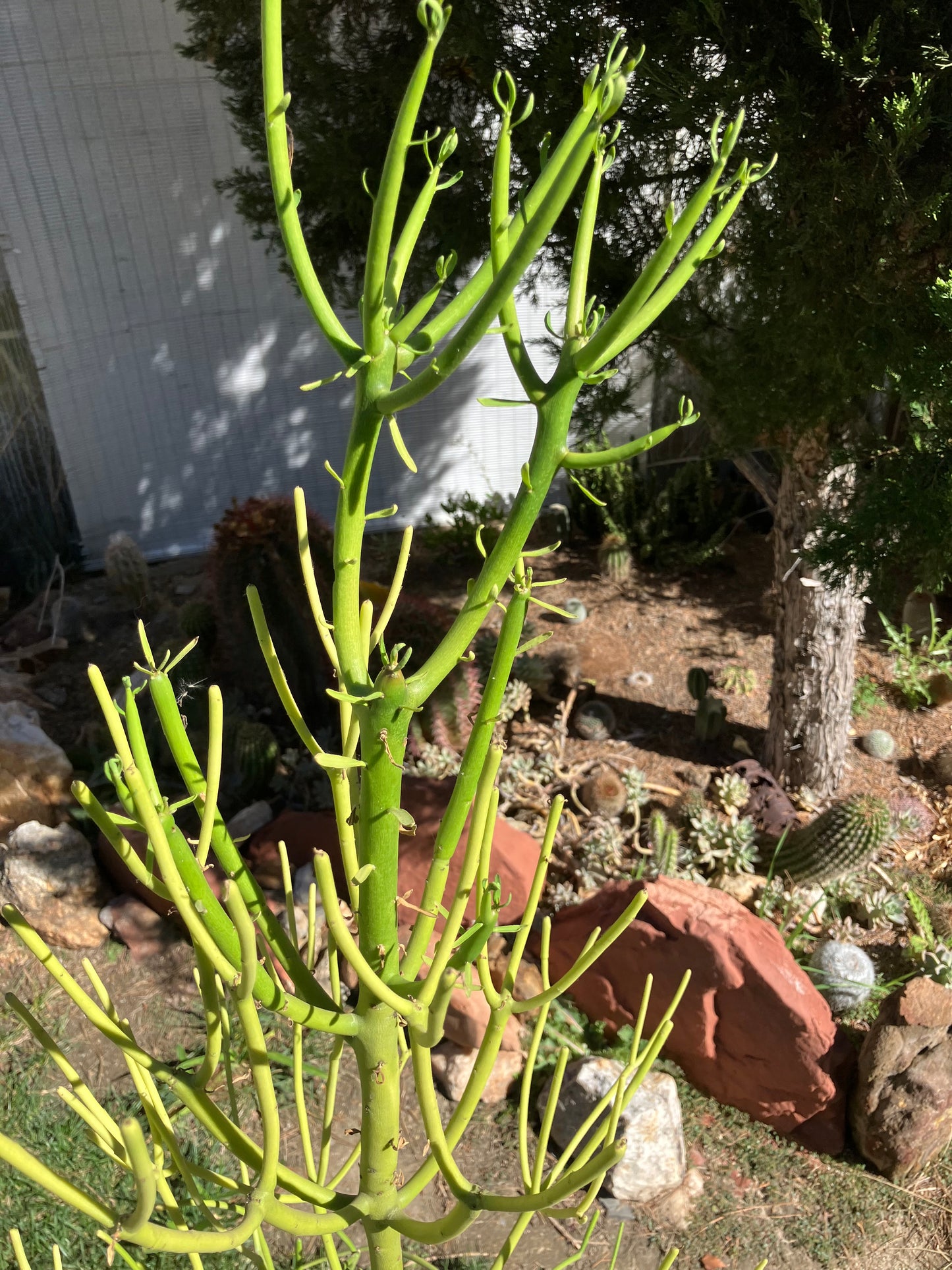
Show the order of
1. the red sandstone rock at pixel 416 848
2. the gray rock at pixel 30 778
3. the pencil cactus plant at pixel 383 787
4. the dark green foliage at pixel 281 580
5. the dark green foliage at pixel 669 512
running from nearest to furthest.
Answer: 1. the pencil cactus plant at pixel 383 787
2. the red sandstone rock at pixel 416 848
3. the gray rock at pixel 30 778
4. the dark green foliage at pixel 281 580
5. the dark green foliage at pixel 669 512

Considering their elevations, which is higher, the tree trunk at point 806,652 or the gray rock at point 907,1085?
the tree trunk at point 806,652

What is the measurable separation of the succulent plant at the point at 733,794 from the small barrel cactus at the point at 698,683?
0.48 m

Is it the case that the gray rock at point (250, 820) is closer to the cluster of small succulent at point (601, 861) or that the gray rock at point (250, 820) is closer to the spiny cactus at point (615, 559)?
the cluster of small succulent at point (601, 861)

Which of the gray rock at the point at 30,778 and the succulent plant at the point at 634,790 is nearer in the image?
the gray rock at the point at 30,778

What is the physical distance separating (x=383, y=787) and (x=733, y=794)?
286 centimetres

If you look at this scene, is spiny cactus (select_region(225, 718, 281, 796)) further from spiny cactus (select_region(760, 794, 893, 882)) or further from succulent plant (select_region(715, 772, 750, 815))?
spiny cactus (select_region(760, 794, 893, 882))

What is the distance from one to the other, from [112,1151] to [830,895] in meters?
2.71

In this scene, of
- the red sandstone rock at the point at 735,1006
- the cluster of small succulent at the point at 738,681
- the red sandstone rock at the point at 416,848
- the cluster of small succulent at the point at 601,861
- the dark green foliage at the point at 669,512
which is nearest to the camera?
the red sandstone rock at the point at 735,1006

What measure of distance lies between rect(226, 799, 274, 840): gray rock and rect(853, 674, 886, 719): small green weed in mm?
Answer: 2457

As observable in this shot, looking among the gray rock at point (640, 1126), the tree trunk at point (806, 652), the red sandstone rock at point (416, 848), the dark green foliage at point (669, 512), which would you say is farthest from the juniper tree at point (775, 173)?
the dark green foliage at point (669, 512)

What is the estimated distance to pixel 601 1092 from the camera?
243 centimetres

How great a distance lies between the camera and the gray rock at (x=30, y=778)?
3.26 metres

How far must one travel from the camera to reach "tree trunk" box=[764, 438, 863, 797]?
316 cm

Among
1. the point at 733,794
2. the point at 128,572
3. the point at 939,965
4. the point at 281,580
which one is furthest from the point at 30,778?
the point at 939,965
